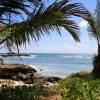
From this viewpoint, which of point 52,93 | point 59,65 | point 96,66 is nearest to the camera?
point 52,93

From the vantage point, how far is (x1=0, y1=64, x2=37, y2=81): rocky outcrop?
20.3 metres

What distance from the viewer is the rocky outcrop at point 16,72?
20309 mm

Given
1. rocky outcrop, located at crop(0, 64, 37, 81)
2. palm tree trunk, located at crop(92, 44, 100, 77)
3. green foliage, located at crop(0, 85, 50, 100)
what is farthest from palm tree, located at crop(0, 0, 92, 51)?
rocky outcrop, located at crop(0, 64, 37, 81)

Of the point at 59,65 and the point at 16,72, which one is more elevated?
the point at 59,65

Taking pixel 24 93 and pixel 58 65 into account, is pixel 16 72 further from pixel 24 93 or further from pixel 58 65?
pixel 58 65

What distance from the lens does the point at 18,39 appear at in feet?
30.6

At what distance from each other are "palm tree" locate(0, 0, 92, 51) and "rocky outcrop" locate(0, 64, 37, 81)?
1048 cm

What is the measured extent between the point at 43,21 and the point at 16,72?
474 inches

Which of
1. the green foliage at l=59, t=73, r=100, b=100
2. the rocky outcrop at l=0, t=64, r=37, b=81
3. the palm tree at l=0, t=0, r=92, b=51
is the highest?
the palm tree at l=0, t=0, r=92, b=51

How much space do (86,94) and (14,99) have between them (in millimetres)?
2012

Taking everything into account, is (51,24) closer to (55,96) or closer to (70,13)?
(70,13)

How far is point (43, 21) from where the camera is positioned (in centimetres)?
930

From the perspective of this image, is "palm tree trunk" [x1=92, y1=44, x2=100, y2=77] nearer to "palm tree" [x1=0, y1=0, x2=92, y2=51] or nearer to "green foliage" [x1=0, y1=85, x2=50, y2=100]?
"green foliage" [x1=0, y1=85, x2=50, y2=100]

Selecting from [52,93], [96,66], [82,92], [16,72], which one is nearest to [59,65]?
[16,72]
